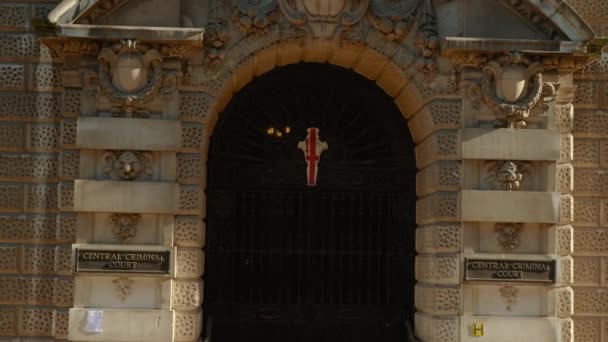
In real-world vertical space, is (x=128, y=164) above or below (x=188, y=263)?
above

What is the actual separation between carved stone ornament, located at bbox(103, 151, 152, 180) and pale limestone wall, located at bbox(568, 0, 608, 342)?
6.60 meters

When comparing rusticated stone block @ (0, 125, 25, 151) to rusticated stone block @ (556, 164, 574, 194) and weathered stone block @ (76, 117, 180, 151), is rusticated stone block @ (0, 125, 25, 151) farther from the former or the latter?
rusticated stone block @ (556, 164, 574, 194)

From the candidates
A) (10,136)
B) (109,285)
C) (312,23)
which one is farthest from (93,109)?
(312,23)

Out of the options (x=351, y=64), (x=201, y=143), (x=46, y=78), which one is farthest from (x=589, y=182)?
(x=46, y=78)

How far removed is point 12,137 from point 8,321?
9.13ft

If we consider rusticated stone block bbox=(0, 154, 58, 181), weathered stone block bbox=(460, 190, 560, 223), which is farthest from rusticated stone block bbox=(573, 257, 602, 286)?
rusticated stone block bbox=(0, 154, 58, 181)

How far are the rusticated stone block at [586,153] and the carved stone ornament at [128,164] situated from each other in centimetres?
658

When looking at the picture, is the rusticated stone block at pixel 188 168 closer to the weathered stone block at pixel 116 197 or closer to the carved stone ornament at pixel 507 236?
the weathered stone block at pixel 116 197

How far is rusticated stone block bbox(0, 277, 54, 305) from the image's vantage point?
41.0ft

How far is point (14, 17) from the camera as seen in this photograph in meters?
12.8

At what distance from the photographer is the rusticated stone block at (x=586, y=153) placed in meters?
13.0

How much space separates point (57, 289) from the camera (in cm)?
1225

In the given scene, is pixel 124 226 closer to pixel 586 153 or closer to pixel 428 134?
pixel 428 134

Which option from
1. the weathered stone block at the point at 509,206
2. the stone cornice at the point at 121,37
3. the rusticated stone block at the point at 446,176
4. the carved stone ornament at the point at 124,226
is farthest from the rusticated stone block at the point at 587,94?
the carved stone ornament at the point at 124,226
